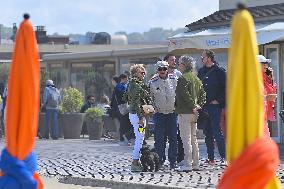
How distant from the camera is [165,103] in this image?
14.3 m

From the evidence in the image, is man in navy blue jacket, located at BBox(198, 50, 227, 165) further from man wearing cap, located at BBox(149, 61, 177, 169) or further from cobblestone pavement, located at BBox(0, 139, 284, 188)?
cobblestone pavement, located at BBox(0, 139, 284, 188)

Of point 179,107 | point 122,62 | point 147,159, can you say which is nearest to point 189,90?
point 179,107

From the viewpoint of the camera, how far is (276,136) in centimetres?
1956

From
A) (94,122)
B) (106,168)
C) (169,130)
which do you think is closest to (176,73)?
(169,130)

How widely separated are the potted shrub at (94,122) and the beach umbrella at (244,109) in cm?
2011

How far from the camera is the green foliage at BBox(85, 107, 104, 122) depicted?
83.4 ft

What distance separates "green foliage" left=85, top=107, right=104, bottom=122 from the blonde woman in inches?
438

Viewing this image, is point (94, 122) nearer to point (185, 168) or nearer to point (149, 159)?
point (149, 159)

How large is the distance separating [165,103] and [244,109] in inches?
356

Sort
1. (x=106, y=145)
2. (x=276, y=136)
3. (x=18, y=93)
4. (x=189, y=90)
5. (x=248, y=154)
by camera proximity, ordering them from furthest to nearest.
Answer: (x=106, y=145) < (x=276, y=136) < (x=189, y=90) < (x=18, y=93) < (x=248, y=154)

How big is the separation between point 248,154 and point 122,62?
25.4 meters

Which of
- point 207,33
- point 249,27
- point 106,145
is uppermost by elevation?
point 207,33

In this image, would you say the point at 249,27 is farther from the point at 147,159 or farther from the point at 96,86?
the point at 96,86

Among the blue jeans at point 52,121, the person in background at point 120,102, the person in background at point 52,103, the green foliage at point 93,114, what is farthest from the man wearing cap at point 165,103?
the blue jeans at point 52,121
